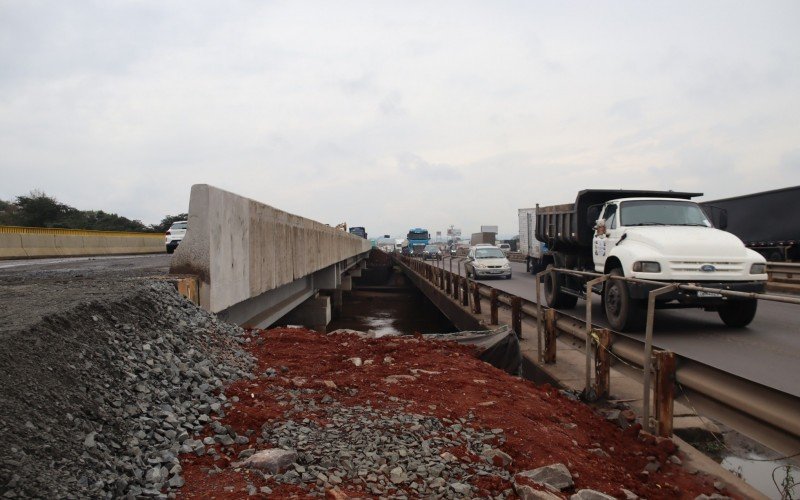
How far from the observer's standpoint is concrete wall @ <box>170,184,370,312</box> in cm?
580

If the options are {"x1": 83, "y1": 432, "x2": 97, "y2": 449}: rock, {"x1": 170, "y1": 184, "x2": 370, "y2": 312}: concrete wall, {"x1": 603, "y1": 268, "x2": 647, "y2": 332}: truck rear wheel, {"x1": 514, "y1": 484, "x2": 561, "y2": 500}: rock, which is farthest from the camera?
{"x1": 603, "y1": 268, "x2": 647, "y2": 332}: truck rear wheel

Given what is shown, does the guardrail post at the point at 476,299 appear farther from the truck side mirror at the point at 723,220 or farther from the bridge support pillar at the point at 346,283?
the bridge support pillar at the point at 346,283

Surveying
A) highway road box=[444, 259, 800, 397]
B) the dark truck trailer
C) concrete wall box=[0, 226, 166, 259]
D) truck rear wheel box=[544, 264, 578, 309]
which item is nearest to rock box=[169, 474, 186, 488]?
highway road box=[444, 259, 800, 397]

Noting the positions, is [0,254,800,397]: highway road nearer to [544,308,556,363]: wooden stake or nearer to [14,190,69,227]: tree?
[544,308,556,363]: wooden stake

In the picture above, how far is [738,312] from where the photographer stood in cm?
917

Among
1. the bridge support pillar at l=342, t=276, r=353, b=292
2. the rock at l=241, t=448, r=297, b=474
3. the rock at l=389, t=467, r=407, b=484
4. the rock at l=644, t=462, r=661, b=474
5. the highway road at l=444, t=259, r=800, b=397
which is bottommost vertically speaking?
the bridge support pillar at l=342, t=276, r=353, b=292

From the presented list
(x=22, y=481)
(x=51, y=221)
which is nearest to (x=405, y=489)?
(x=22, y=481)

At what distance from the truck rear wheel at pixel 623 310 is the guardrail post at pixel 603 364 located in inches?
132

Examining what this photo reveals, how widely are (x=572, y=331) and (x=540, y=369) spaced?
2.43ft

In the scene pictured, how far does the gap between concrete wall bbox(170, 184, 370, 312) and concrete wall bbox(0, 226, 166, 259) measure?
16.9m

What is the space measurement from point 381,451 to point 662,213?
28.7ft

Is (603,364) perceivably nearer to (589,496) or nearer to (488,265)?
(589,496)

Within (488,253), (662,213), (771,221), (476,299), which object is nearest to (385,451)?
(662,213)

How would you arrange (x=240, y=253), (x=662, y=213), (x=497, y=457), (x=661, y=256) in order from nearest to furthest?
(x=497, y=457) < (x=240, y=253) < (x=661, y=256) < (x=662, y=213)
